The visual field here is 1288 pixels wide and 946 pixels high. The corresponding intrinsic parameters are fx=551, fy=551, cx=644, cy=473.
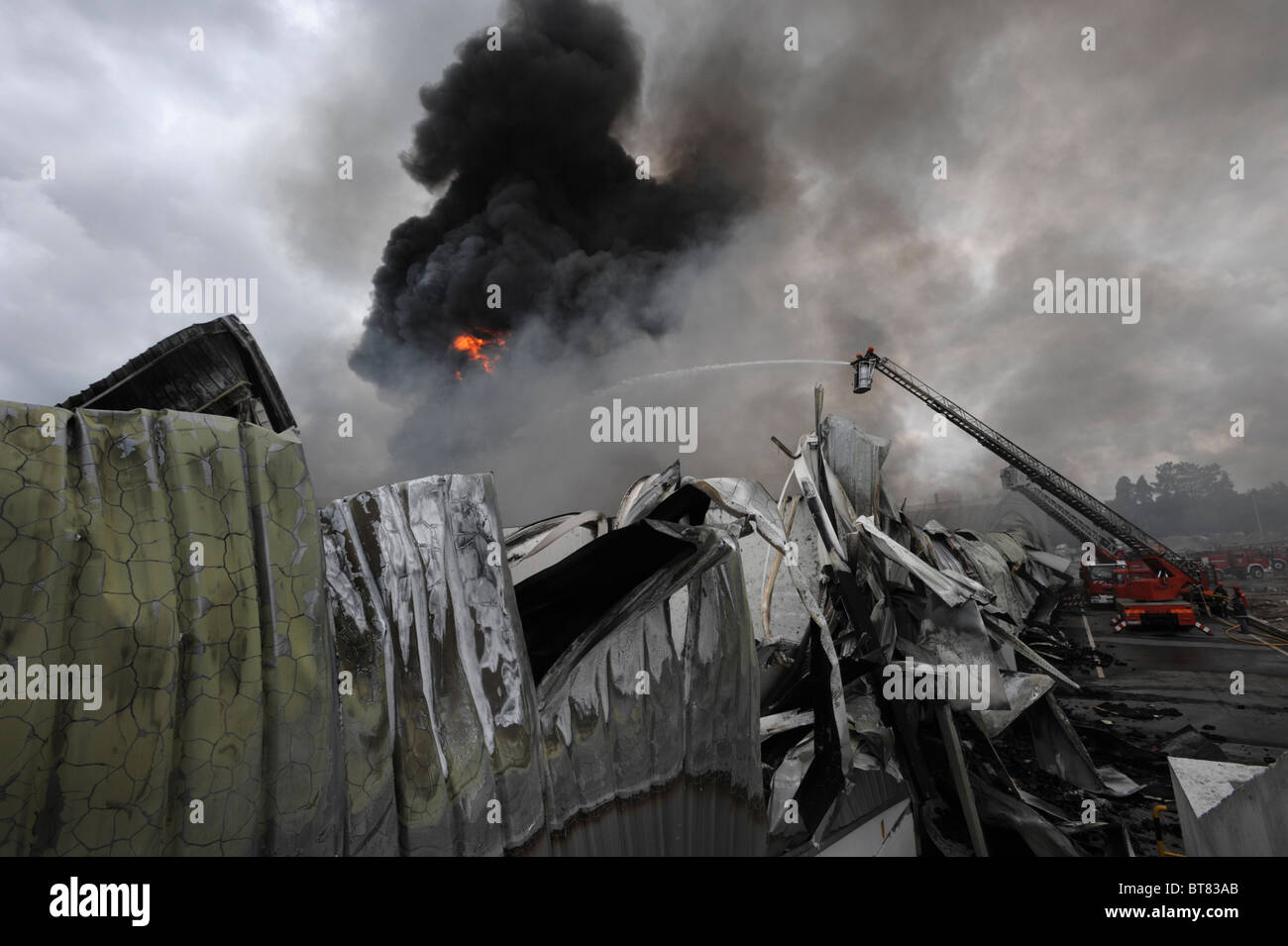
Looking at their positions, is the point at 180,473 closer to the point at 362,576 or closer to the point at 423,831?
the point at 362,576

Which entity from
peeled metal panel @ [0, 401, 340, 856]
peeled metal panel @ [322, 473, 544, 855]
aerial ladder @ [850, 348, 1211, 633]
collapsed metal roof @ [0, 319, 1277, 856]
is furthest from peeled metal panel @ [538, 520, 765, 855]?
aerial ladder @ [850, 348, 1211, 633]

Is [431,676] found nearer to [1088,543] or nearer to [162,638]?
[162,638]

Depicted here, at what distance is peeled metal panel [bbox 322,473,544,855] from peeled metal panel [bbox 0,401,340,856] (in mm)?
88

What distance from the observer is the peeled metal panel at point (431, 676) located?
1.09 metres

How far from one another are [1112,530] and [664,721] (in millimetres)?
22603

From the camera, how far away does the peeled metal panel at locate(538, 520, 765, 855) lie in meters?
1.38

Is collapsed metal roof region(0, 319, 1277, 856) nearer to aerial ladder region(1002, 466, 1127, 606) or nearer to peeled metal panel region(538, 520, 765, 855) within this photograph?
peeled metal panel region(538, 520, 765, 855)

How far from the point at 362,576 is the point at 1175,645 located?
15.4m

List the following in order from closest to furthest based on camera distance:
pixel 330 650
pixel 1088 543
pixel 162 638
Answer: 1. pixel 162 638
2. pixel 330 650
3. pixel 1088 543

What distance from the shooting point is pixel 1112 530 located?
59.4ft

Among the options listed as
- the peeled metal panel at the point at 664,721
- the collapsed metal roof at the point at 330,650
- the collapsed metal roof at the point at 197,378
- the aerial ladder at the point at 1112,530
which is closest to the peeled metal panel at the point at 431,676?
the collapsed metal roof at the point at 330,650

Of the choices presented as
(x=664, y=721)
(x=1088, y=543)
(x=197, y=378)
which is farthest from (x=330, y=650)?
(x=1088, y=543)

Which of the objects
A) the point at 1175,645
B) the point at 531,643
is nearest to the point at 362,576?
the point at 531,643

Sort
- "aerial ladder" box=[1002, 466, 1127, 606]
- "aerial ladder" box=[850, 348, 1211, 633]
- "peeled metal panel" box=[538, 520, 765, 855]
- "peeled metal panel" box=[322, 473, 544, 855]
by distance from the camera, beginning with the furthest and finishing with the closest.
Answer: "aerial ladder" box=[1002, 466, 1127, 606], "aerial ladder" box=[850, 348, 1211, 633], "peeled metal panel" box=[538, 520, 765, 855], "peeled metal panel" box=[322, 473, 544, 855]
